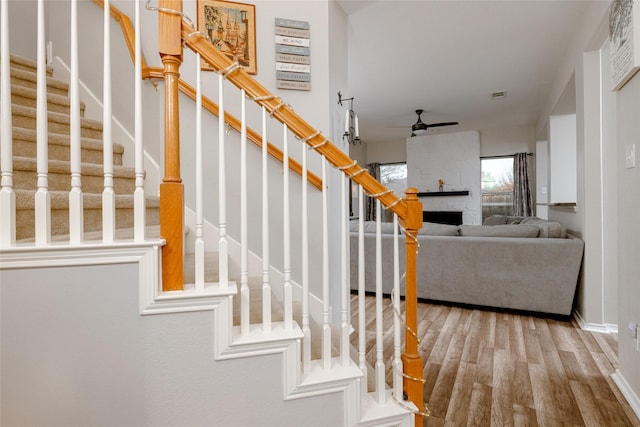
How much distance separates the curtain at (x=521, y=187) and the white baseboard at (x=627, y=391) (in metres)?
5.29

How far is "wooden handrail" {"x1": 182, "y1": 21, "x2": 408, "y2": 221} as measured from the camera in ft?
3.76

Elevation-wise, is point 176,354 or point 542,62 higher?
point 542,62

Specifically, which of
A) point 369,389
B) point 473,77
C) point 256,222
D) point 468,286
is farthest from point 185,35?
point 473,77

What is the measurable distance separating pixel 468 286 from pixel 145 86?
3.38 metres

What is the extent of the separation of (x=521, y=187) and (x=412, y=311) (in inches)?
256

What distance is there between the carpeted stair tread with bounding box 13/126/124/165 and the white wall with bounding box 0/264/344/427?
107 cm

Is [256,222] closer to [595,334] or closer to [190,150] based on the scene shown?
[190,150]

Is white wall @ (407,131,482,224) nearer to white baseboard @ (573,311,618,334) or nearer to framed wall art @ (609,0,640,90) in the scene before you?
white baseboard @ (573,311,618,334)

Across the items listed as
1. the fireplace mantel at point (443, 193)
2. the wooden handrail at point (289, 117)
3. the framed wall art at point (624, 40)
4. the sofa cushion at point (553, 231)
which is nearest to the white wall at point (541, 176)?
the fireplace mantel at point (443, 193)

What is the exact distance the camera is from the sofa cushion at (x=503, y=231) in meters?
3.19

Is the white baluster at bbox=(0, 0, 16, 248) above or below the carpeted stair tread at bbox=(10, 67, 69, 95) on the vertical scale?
below

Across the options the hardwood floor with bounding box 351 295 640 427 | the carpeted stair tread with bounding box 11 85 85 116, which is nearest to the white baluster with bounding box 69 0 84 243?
the carpeted stair tread with bounding box 11 85 85 116

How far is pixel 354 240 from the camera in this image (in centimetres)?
385

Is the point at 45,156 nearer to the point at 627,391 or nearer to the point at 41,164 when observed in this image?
the point at 41,164
